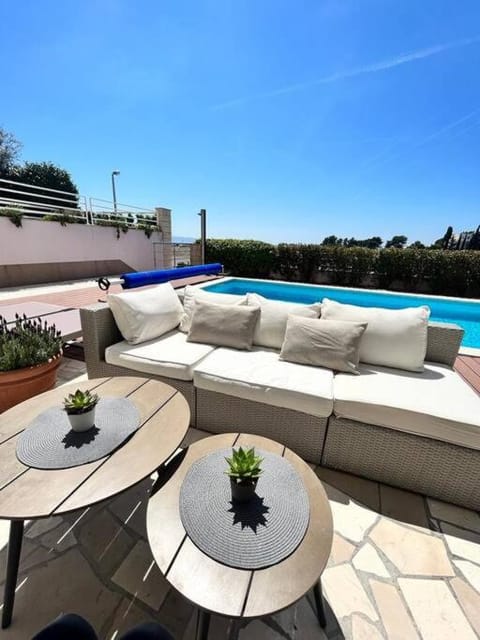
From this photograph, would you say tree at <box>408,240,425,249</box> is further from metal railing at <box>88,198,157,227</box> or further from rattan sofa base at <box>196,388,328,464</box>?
metal railing at <box>88,198,157,227</box>

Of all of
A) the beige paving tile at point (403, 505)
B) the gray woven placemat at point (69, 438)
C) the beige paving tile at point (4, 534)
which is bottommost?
the beige paving tile at point (4, 534)

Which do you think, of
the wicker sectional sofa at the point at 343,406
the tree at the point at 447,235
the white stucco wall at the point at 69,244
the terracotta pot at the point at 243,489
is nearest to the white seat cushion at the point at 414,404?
the wicker sectional sofa at the point at 343,406

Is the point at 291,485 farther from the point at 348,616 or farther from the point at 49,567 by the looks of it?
the point at 49,567

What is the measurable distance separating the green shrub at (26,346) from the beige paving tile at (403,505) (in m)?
2.62

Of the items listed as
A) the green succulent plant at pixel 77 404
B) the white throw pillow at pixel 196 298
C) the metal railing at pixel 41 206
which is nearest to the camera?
the green succulent plant at pixel 77 404

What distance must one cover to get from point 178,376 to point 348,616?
1.53 meters

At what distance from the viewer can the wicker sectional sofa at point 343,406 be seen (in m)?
1.52

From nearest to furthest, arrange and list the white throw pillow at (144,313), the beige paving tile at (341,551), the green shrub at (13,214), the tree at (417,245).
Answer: the beige paving tile at (341,551)
the white throw pillow at (144,313)
the green shrub at (13,214)
the tree at (417,245)

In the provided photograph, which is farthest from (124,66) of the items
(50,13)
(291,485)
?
(291,485)

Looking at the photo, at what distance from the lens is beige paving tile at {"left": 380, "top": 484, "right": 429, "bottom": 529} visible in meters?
1.47

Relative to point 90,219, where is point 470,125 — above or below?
above

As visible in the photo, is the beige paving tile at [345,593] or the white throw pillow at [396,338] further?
the white throw pillow at [396,338]

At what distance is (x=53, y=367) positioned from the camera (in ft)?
7.23

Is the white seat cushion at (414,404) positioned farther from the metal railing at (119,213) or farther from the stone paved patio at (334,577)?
Answer: the metal railing at (119,213)
